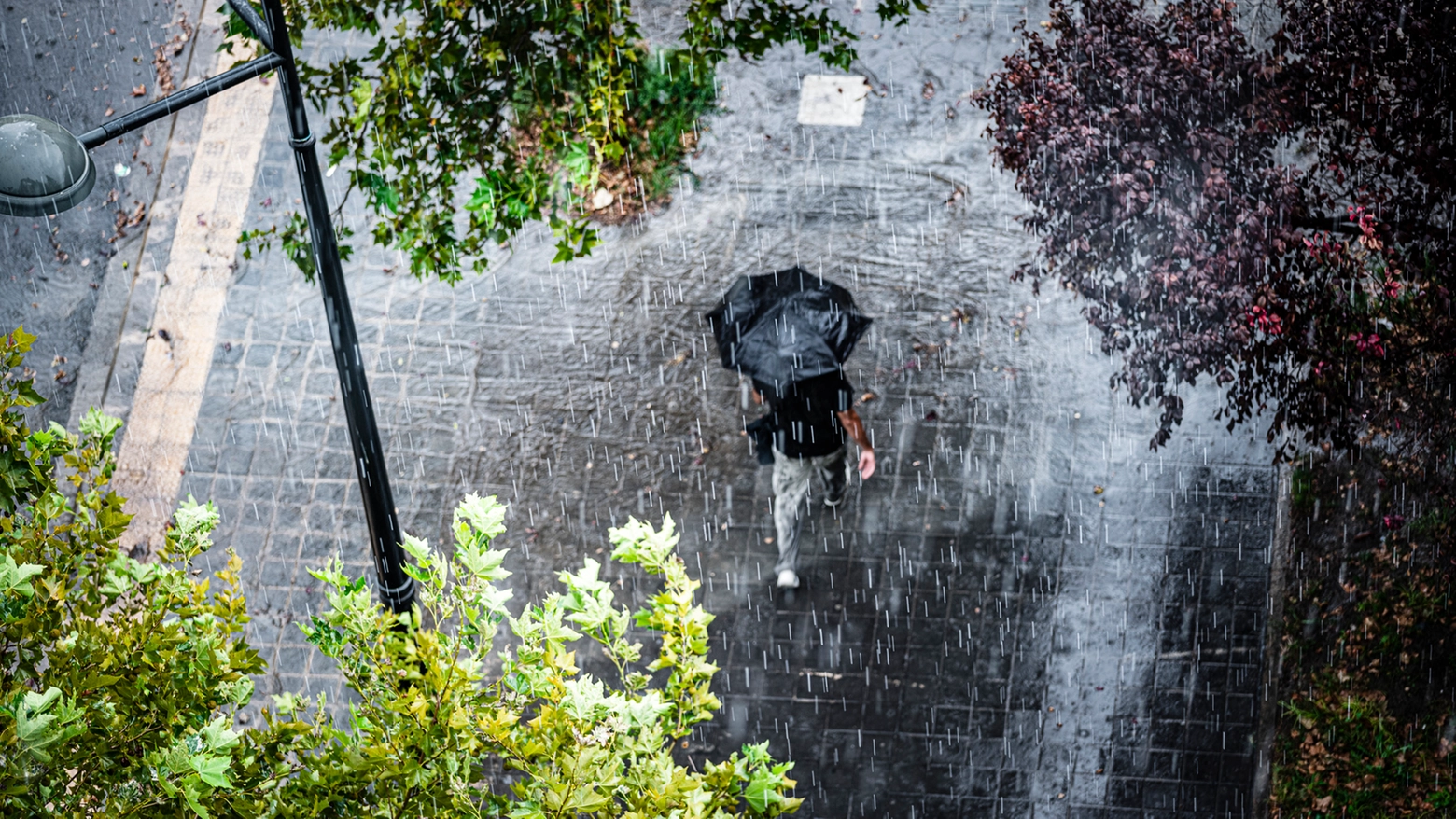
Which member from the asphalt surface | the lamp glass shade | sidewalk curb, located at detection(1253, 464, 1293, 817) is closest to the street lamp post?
the lamp glass shade

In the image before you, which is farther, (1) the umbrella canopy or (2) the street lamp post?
(1) the umbrella canopy

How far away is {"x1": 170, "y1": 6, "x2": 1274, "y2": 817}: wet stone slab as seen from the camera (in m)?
8.09

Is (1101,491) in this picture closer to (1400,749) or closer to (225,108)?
(1400,749)

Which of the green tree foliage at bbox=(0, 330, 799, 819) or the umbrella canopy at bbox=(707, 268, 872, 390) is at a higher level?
the umbrella canopy at bbox=(707, 268, 872, 390)

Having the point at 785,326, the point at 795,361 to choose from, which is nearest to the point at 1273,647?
the point at 795,361

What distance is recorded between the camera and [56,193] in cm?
498

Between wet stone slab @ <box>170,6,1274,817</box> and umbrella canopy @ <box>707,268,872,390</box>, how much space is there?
1.64m

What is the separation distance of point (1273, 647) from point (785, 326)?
12.0 feet

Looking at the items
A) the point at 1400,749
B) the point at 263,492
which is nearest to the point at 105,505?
the point at 263,492

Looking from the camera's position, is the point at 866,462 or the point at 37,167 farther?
the point at 866,462

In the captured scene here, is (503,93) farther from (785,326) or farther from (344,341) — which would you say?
(344,341)

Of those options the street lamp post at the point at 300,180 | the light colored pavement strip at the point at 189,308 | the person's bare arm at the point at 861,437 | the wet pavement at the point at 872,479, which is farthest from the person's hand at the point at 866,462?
the light colored pavement strip at the point at 189,308

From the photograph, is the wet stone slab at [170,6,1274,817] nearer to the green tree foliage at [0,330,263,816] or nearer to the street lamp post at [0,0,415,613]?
the street lamp post at [0,0,415,613]

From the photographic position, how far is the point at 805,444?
7.87 m
